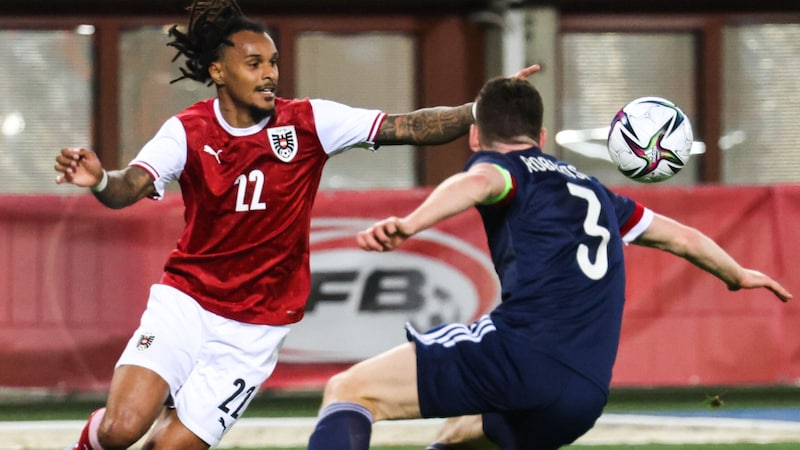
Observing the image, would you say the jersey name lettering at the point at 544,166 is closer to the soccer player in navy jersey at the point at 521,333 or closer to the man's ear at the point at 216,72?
the soccer player in navy jersey at the point at 521,333

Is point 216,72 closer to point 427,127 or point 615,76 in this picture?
point 427,127

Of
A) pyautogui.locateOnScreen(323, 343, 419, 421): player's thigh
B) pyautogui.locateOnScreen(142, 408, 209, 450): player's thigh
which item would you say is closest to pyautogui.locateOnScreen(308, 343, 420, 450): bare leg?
pyautogui.locateOnScreen(323, 343, 419, 421): player's thigh

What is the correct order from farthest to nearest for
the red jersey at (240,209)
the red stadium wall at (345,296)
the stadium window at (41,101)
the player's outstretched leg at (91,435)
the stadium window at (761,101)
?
the stadium window at (761,101) < the stadium window at (41,101) < the red stadium wall at (345,296) < the red jersey at (240,209) < the player's outstretched leg at (91,435)

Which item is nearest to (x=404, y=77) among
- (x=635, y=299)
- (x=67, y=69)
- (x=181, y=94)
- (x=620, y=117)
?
(x=181, y=94)

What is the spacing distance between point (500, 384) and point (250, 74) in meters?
1.86

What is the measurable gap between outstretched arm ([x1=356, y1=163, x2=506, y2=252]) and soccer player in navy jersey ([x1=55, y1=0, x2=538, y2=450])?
1.03m

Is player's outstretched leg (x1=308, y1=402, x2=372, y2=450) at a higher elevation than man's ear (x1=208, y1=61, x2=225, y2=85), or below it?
below

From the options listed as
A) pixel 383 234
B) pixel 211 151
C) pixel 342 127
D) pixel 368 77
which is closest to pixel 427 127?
pixel 342 127

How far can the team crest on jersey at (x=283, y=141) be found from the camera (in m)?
5.57

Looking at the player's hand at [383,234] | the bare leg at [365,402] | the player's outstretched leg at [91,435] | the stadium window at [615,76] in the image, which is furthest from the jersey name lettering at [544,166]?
the stadium window at [615,76]

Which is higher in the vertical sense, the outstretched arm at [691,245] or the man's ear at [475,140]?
the man's ear at [475,140]

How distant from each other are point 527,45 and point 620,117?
747cm

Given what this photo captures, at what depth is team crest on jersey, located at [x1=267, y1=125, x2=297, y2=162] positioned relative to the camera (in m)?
5.57

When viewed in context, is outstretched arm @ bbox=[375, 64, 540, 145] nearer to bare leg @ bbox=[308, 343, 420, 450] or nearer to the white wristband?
the white wristband
